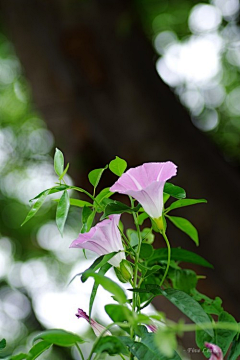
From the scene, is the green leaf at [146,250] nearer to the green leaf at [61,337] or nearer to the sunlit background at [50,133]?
the green leaf at [61,337]

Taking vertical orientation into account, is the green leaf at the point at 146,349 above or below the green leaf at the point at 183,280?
above

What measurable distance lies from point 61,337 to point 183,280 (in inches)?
6.1

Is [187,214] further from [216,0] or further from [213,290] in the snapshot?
[216,0]

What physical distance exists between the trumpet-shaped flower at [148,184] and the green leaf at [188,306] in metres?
0.05

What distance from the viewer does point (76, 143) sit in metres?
1.24

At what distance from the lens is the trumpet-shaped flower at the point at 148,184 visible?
25 centimetres

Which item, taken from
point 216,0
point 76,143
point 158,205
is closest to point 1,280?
point 76,143

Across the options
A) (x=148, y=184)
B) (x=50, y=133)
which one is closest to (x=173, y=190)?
(x=148, y=184)

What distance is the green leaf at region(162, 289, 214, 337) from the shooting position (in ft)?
0.73

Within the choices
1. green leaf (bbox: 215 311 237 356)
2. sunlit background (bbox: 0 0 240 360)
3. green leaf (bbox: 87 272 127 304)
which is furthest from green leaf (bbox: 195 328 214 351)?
sunlit background (bbox: 0 0 240 360)

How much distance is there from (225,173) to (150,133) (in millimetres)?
225

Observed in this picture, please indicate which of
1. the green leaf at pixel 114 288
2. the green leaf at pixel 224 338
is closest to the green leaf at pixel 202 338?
the green leaf at pixel 224 338

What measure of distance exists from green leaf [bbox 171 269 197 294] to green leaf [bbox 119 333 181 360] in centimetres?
12

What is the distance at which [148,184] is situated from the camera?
0.85ft
